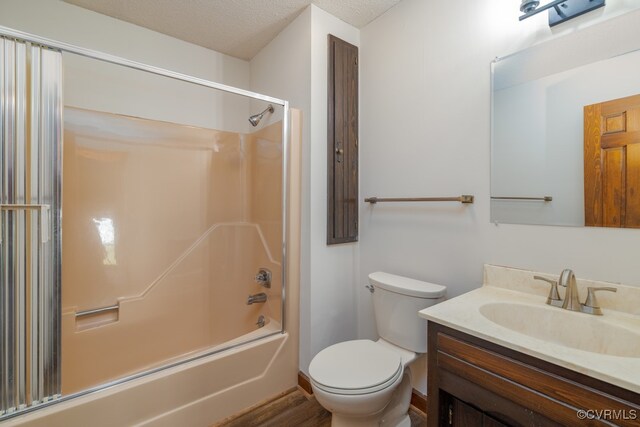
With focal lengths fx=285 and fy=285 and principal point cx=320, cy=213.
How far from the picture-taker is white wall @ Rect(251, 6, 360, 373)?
1.81 meters

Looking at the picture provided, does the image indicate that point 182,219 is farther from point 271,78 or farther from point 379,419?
point 379,419

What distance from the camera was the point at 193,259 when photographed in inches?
85.1

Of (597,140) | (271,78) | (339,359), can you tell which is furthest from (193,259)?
(597,140)

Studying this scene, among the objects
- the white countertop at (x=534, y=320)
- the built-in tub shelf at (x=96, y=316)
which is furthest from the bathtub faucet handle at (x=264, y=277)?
the white countertop at (x=534, y=320)

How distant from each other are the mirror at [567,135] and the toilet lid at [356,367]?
852mm

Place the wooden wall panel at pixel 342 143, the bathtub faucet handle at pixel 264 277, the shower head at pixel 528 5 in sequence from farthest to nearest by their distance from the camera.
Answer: the bathtub faucet handle at pixel 264 277, the wooden wall panel at pixel 342 143, the shower head at pixel 528 5

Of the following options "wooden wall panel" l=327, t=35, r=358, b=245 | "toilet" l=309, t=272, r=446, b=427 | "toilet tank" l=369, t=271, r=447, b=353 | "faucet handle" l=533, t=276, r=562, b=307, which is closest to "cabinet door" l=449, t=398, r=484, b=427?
"toilet" l=309, t=272, r=446, b=427

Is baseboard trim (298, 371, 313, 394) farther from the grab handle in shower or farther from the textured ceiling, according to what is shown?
the textured ceiling

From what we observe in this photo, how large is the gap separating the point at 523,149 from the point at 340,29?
1.39m

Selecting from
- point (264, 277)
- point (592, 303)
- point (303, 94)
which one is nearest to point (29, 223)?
point (264, 277)

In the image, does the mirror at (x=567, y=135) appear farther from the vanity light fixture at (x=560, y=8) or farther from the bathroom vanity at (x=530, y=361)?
the bathroom vanity at (x=530, y=361)

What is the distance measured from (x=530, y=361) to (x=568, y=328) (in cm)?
37

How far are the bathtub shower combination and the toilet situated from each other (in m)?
0.63

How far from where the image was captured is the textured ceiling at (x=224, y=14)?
5.89 ft
